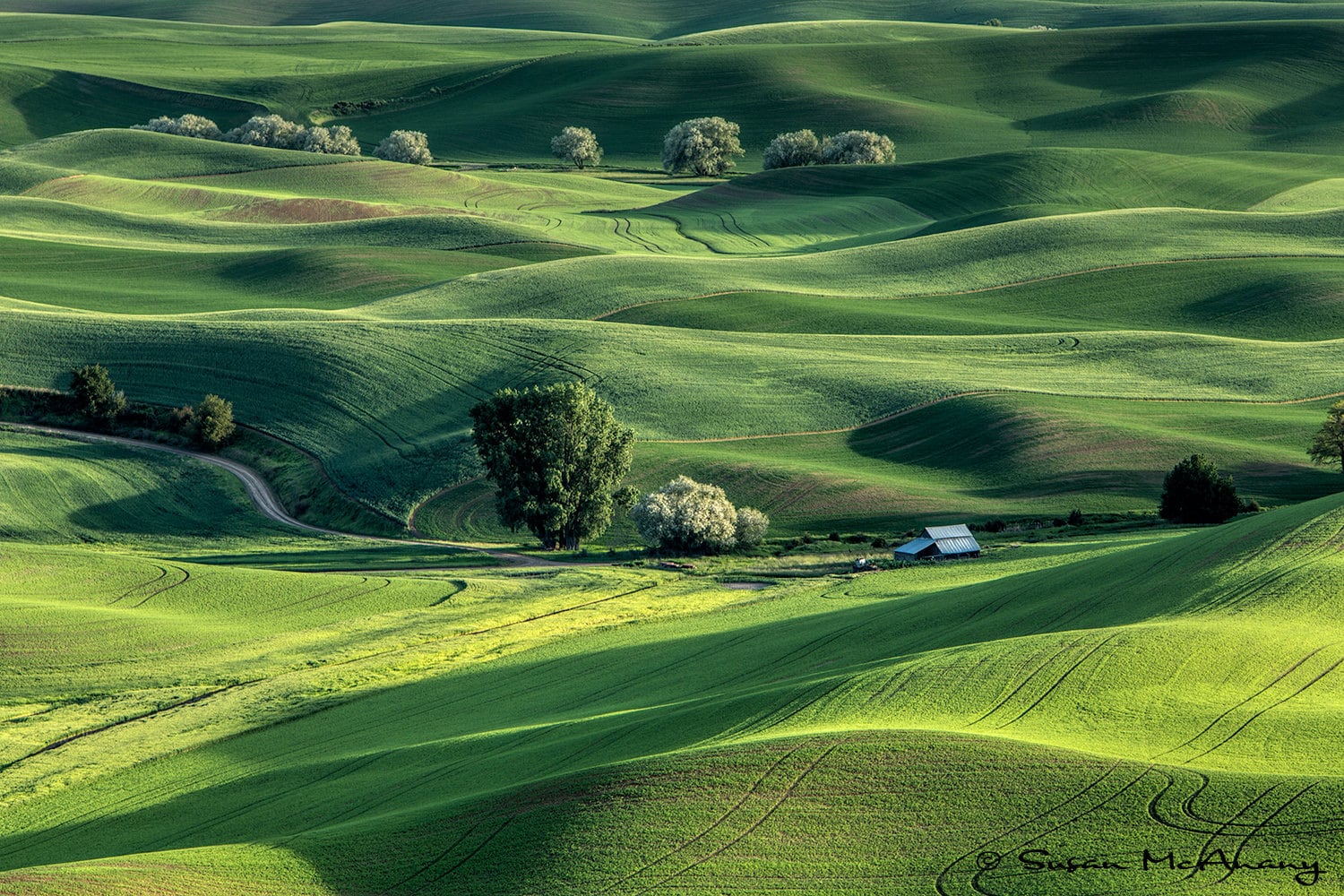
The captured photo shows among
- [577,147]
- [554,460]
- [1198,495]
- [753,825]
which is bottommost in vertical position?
[1198,495]

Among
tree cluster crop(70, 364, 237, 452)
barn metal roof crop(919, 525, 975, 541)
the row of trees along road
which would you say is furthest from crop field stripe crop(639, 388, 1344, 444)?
the row of trees along road

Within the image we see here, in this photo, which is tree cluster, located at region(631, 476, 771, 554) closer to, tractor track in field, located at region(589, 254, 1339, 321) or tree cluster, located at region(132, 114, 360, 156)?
tractor track in field, located at region(589, 254, 1339, 321)

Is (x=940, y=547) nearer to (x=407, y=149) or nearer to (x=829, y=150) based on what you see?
(x=829, y=150)

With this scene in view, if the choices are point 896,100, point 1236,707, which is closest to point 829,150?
point 896,100

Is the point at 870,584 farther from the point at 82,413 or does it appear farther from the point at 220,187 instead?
the point at 220,187

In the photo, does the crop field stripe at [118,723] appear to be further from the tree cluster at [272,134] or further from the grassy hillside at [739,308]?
the tree cluster at [272,134]

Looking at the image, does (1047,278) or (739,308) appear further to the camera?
(1047,278)

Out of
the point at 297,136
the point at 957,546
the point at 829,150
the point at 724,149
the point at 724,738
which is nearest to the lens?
the point at 724,738
